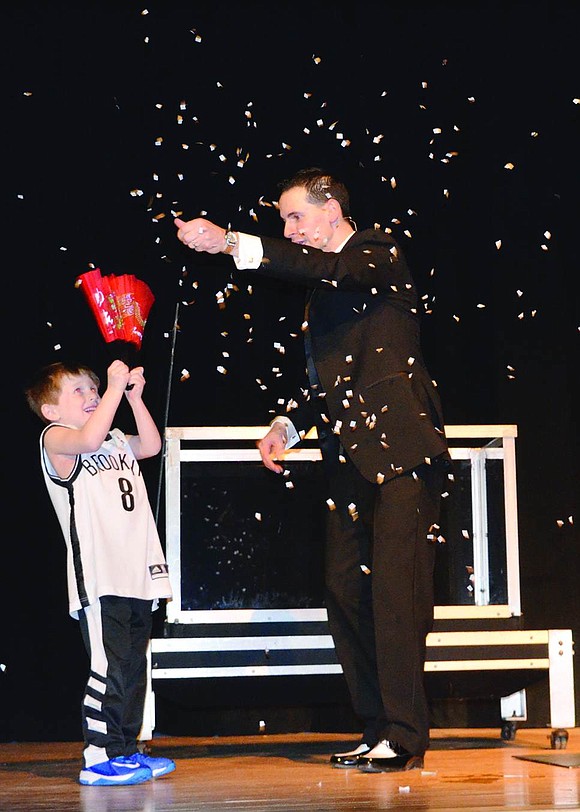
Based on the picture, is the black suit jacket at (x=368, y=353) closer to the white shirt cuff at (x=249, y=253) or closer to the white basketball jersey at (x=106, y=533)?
the white shirt cuff at (x=249, y=253)

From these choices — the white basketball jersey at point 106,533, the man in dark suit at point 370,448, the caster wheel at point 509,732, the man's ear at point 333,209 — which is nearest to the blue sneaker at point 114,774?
the white basketball jersey at point 106,533

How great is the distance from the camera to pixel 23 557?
399 centimetres

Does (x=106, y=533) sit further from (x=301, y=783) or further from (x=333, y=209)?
(x=333, y=209)

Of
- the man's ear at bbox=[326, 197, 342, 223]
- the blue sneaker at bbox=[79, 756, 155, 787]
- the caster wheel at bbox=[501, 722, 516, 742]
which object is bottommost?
the caster wheel at bbox=[501, 722, 516, 742]

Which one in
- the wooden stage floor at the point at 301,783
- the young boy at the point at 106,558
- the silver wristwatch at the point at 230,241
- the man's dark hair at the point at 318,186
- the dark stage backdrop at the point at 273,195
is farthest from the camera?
the dark stage backdrop at the point at 273,195

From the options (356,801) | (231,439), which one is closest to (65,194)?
(231,439)

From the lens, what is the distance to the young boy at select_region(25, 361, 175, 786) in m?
2.87

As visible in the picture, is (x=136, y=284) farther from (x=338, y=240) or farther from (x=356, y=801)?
(x=356, y=801)

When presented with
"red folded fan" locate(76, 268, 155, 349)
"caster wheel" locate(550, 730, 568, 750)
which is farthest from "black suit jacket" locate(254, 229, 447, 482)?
"caster wheel" locate(550, 730, 568, 750)

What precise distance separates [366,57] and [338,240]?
156 centimetres

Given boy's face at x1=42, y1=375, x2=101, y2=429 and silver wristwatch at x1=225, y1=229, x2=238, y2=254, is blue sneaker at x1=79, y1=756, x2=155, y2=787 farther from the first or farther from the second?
silver wristwatch at x1=225, y1=229, x2=238, y2=254

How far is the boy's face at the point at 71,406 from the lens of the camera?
124 inches

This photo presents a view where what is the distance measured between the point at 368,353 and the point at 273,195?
1475 millimetres

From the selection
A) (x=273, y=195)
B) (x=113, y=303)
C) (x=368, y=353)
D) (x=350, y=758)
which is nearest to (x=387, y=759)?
(x=350, y=758)
